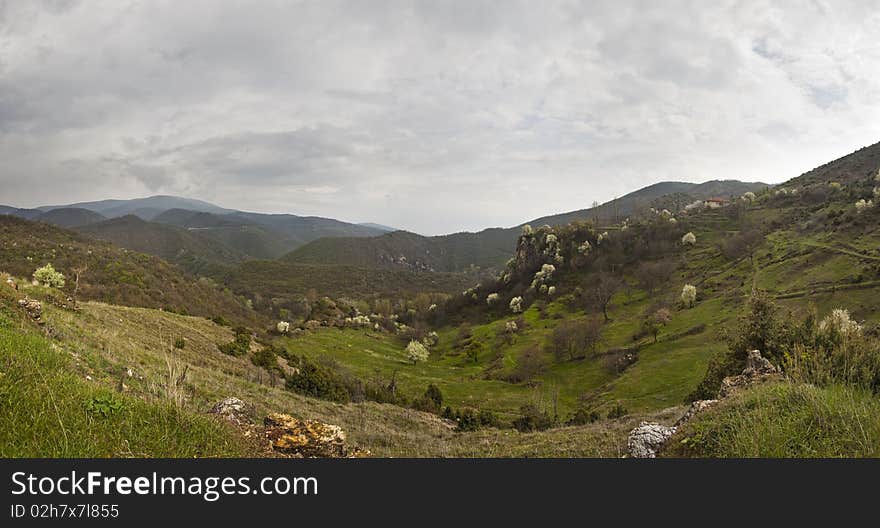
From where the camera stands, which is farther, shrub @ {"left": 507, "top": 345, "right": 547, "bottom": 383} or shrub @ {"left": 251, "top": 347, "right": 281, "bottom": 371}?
shrub @ {"left": 507, "top": 345, "right": 547, "bottom": 383}

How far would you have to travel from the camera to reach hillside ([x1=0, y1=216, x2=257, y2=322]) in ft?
186

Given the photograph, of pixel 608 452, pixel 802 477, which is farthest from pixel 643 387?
pixel 802 477

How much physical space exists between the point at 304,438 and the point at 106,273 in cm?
7882

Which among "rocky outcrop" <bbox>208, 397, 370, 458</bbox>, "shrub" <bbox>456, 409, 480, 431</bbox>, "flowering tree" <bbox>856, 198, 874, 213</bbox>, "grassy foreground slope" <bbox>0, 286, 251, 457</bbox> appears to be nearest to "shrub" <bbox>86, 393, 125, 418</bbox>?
"grassy foreground slope" <bbox>0, 286, 251, 457</bbox>

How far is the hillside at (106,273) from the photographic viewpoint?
56.8 meters

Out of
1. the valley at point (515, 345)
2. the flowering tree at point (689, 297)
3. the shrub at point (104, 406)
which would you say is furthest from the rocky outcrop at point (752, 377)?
the flowering tree at point (689, 297)

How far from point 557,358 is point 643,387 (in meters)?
21.7

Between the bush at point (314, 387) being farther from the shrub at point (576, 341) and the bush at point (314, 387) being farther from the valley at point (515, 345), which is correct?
the shrub at point (576, 341)

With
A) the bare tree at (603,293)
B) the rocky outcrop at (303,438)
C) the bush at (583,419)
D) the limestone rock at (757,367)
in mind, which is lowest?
the bush at (583,419)

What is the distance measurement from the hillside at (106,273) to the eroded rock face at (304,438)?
51422mm

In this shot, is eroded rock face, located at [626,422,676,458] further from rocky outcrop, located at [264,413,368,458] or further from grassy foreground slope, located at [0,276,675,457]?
rocky outcrop, located at [264,413,368,458]

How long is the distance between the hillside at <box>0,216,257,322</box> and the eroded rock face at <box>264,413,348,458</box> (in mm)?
51422

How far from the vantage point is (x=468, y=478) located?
439 centimetres

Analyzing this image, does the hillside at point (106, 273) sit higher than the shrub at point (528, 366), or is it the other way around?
the hillside at point (106, 273)
